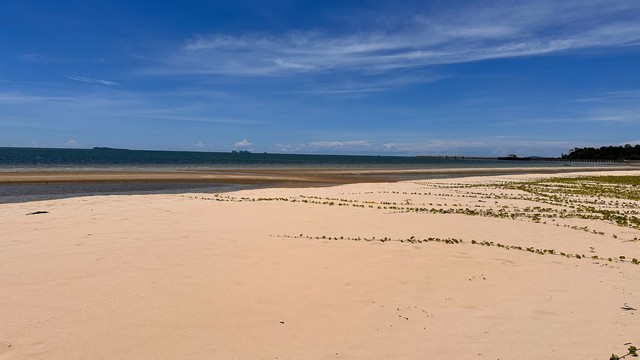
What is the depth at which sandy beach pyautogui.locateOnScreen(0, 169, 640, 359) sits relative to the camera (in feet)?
18.1

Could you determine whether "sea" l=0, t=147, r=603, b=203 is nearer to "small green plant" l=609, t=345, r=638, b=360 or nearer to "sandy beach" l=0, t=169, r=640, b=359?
"sandy beach" l=0, t=169, r=640, b=359

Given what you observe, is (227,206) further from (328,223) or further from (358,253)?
(358,253)

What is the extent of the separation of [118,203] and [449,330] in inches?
696

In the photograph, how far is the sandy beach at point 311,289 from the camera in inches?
217

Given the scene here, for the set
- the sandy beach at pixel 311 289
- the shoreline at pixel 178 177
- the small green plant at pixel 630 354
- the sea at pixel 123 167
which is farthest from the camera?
the shoreline at pixel 178 177

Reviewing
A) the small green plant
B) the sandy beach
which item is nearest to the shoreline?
the sandy beach

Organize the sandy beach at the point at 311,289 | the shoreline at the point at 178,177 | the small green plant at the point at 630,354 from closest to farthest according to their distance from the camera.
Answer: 1. the small green plant at the point at 630,354
2. the sandy beach at the point at 311,289
3. the shoreline at the point at 178,177

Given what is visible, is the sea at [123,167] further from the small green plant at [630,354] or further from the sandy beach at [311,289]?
the small green plant at [630,354]

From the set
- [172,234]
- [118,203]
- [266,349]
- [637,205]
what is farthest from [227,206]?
[637,205]

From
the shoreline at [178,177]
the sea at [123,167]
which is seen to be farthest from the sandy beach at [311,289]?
the shoreline at [178,177]

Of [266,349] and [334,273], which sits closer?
[266,349]

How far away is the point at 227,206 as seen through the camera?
62.8 feet

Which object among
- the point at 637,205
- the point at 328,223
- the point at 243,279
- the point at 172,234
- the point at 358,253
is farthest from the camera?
the point at 637,205

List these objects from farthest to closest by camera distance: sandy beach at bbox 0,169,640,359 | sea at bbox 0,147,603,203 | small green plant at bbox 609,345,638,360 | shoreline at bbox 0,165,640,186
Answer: shoreline at bbox 0,165,640,186 < sea at bbox 0,147,603,203 < sandy beach at bbox 0,169,640,359 < small green plant at bbox 609,345,638,360
